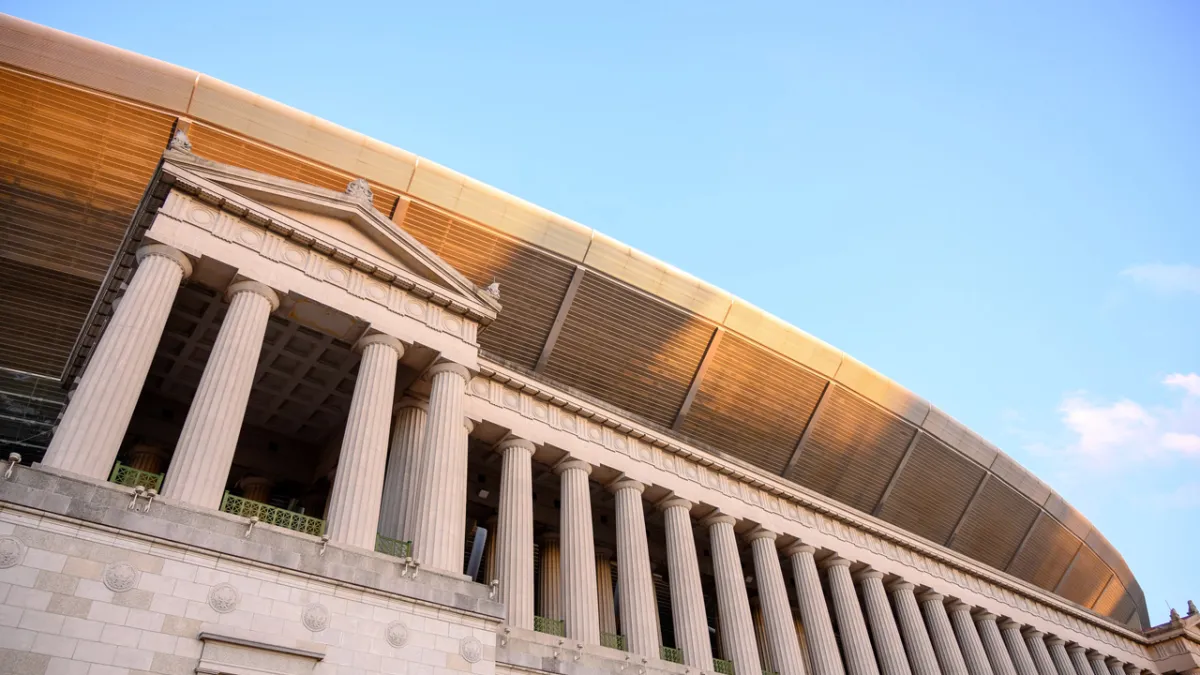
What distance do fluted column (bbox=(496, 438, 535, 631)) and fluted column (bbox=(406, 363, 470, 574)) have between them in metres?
2.58

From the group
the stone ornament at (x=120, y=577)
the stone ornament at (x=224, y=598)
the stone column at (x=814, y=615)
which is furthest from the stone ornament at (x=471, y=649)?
the stone column at (x=814, y=615)

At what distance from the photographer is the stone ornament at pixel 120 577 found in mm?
14836

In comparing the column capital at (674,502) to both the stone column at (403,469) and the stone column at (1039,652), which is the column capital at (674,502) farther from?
the stone column at (1039,652)

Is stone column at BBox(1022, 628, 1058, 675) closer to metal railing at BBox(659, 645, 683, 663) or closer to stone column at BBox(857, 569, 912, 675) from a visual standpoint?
stone column at BBox(857, 569, 912, 675)

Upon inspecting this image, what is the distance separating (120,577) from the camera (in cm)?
1498

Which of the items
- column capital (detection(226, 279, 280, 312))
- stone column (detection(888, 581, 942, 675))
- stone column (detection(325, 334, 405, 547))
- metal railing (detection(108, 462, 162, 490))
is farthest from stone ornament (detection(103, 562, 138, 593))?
stone column (detection(888, 581, 942, 675))

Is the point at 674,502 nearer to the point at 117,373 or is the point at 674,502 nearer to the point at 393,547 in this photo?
the point at 393,547

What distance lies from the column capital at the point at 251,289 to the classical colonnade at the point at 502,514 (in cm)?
3

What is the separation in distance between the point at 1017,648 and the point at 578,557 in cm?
2763

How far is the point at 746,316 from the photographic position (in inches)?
1400

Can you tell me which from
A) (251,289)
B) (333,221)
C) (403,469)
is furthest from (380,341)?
(333,221)

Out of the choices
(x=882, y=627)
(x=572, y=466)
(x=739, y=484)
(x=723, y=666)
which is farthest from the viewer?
(x=882, y=627)

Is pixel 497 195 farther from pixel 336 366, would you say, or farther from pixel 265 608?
pixel 265 608

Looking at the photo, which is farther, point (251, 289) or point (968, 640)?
point (968, 640)
